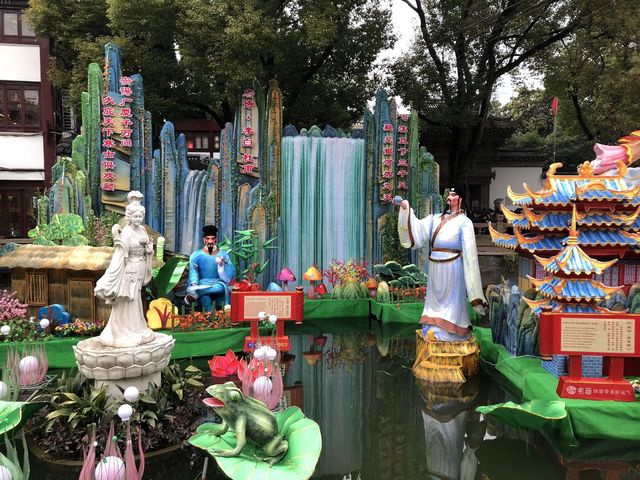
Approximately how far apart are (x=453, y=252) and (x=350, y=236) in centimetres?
469

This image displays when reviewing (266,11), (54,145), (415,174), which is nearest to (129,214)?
(415,174)

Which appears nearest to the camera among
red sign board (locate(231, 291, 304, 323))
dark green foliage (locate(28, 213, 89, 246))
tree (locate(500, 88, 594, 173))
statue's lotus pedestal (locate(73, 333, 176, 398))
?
statue's lotus pedestal (locate(73, 333, 176, 398))

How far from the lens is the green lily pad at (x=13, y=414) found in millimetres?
4367

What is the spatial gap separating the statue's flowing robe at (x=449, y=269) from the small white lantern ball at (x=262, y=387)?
2514 mm

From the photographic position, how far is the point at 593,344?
195 inches

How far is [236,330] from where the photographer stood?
25.1 ft

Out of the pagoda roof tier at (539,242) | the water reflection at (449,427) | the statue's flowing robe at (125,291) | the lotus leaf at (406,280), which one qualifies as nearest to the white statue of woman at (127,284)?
the statue's flowing robe at (125,291)

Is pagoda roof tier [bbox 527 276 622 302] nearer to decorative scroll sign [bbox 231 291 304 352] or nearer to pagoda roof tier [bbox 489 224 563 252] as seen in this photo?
pagoda roof tier [bbox 489 224 563 252]

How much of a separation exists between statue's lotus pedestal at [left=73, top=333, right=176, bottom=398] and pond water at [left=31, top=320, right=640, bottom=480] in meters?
0.71

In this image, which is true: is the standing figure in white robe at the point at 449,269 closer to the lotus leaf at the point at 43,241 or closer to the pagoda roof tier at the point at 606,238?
the pagoda roof tier at the point at 606,238

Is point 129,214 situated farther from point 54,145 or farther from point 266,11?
point 54,145

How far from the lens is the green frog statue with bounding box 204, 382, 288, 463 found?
401 cm

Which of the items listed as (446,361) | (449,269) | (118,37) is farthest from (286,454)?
(118,37)

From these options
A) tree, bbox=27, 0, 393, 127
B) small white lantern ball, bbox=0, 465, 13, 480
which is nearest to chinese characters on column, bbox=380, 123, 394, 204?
tree, bbox=27, 0, 393, 127
